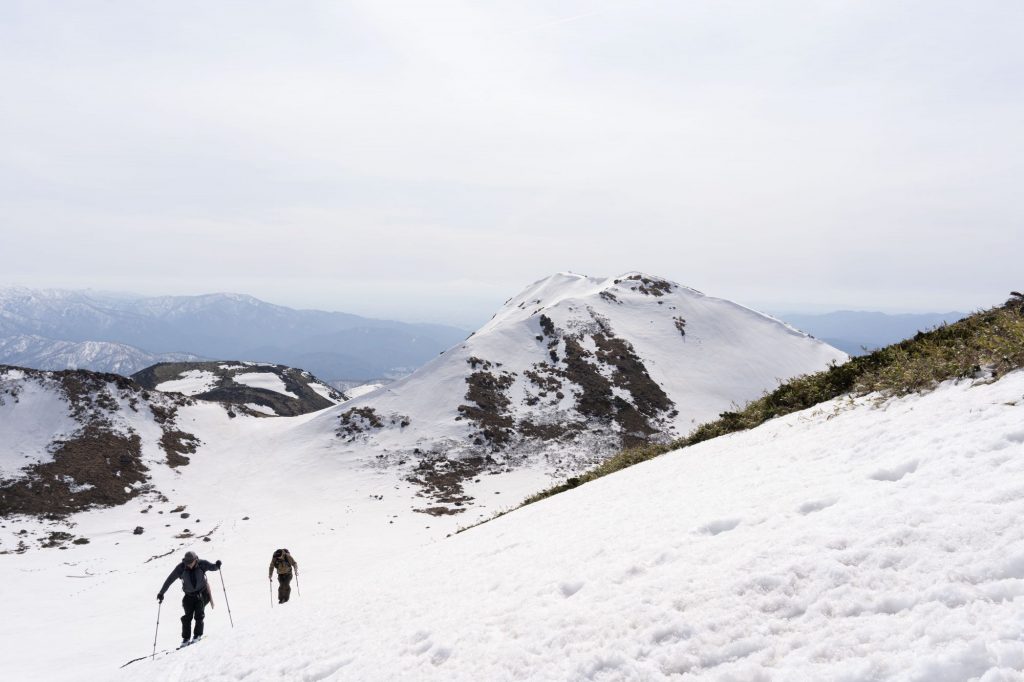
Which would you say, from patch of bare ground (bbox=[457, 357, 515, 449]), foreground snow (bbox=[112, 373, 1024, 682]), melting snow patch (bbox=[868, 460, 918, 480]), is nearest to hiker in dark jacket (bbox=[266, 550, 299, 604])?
foreground snow (bbox=[112, 373, 1024, 682])

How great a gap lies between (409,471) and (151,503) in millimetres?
17900

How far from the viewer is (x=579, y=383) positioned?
2010 inches

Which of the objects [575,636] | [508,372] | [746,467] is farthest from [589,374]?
[575,636]

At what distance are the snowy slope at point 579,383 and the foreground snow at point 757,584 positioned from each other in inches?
1204

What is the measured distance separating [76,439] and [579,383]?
44547mm

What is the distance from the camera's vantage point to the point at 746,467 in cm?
952

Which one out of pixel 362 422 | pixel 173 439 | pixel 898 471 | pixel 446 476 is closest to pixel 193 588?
pixel 898 471

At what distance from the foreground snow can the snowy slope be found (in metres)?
30.6

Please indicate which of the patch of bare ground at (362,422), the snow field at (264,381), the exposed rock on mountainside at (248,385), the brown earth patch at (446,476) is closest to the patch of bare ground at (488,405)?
the brown earth patch at (446,476)

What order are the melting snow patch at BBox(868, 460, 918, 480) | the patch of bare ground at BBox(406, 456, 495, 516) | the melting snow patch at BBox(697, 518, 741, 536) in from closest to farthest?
the melting snow patch at BBox(868, 460, 918, 480) → the melting snow patch at BBox(697, 518, 741, 536) → the patch of bare ground at BBox(406, 456, 495, 516)

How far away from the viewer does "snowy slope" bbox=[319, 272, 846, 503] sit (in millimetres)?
42781

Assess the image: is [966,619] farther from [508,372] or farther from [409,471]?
[508,372]

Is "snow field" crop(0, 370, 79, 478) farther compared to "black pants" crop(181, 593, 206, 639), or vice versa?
"snow field" crop(0, 370, 79, 478)

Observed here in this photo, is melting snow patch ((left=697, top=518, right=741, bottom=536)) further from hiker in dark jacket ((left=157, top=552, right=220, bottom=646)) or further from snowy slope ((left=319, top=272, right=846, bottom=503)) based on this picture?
snowy slope ((left=319, top=272, right=846, bottom=503))
